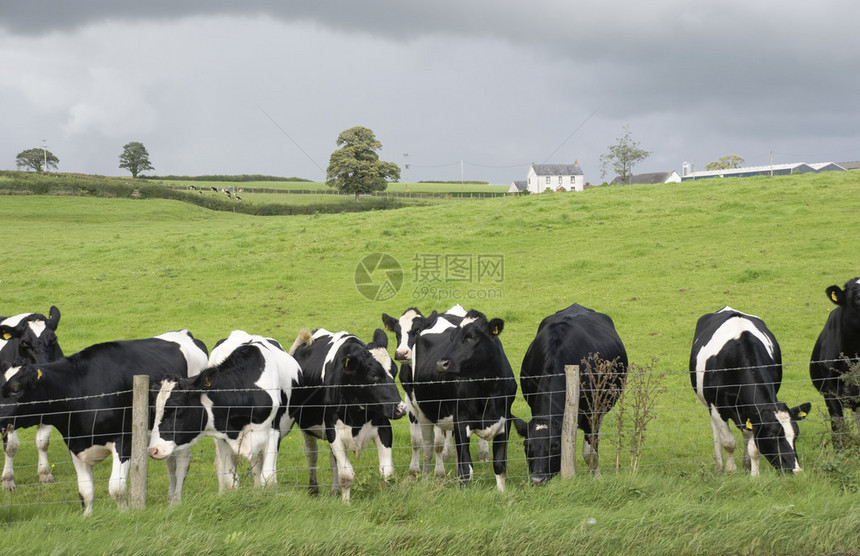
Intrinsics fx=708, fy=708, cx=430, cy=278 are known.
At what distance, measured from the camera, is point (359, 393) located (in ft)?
26.5

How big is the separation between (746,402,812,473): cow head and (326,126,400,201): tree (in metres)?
56.3

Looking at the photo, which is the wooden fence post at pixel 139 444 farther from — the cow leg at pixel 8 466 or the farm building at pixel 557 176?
the farm building at pixel 557 176

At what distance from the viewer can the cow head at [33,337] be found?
941 cm

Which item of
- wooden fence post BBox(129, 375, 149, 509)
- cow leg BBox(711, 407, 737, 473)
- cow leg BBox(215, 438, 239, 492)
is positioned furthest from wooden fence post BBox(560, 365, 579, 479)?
wooden fence post BBox(129, 375, 149, 509)

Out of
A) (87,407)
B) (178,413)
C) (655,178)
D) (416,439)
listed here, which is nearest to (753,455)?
(416,439)

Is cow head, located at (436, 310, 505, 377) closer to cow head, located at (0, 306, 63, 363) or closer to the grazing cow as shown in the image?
the grazing cow

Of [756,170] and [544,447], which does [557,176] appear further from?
[544,447]

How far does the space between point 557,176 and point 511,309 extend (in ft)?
260

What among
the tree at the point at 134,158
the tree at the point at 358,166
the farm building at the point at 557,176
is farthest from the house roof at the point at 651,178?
the tree at the point at 134,158

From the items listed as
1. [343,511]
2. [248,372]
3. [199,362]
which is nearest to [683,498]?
[343,511]

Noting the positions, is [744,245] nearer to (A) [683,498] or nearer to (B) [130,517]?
(A) [683,498]

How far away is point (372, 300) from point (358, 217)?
12.8 m

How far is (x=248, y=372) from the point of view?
780 cm

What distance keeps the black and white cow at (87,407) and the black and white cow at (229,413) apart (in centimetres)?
44
